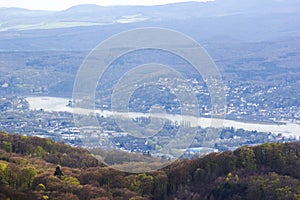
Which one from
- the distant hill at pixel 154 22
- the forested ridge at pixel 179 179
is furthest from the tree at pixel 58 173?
the distant hill at pixel 154 22

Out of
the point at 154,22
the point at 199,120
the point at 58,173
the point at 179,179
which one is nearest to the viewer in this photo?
the point at 58,173

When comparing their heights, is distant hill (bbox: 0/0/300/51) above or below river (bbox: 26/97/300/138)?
above

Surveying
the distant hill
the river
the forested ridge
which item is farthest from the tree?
the distant hill

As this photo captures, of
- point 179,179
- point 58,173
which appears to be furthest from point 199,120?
point 58,173

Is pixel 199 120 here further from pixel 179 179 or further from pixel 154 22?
pixel 154 22

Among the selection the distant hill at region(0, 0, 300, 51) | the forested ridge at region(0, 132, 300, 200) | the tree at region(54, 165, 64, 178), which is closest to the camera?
the forested ridge at region(0, 132, 300, 200)

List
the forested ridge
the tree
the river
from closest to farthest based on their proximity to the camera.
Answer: the forested ridge < the tree < the river

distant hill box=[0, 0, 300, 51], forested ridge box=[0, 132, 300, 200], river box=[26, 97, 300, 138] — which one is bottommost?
river box=[26, 97, 300, 138]

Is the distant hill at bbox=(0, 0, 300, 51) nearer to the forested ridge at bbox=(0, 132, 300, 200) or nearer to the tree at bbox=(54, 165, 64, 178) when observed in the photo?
the forested ridge at bbox=(0, 132, 300, 200)

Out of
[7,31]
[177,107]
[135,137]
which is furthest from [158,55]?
[7,31]
